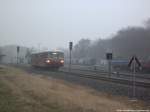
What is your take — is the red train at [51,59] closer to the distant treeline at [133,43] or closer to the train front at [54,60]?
the train front at [54,60]

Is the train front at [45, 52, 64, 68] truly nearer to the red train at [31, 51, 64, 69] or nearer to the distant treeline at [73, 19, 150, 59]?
the red train at [31, 51, 64, 69]

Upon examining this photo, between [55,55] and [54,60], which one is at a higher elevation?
[55,55]

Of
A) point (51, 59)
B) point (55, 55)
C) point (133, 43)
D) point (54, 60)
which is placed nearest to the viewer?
point (51, 59)

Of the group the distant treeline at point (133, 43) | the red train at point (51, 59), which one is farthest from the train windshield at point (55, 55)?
the distant treeline at point (133, 43)

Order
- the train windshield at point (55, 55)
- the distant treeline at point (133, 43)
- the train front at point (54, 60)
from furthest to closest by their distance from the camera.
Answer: the distant treeline at point (133, 43) → the train windshield at point (55, 55) → the train front at point (54, 60)

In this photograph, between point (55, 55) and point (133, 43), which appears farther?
point (133, 43)

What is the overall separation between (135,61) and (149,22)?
65.6 m

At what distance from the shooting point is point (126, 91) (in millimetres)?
16266

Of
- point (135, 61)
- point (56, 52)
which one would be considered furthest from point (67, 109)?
point (56, 52)

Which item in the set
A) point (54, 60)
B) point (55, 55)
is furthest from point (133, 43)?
point (54, 60)

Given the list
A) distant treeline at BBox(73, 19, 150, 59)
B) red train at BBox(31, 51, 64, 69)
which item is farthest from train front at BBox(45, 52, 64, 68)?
distant treeline at BBox(73, 19, 150, 59)

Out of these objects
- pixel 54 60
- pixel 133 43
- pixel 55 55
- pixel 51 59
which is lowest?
pixel 54 60

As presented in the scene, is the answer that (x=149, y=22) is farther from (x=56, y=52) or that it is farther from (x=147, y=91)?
(x=147, y=91)

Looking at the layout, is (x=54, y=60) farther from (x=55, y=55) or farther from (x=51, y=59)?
(x=55, y=55)
